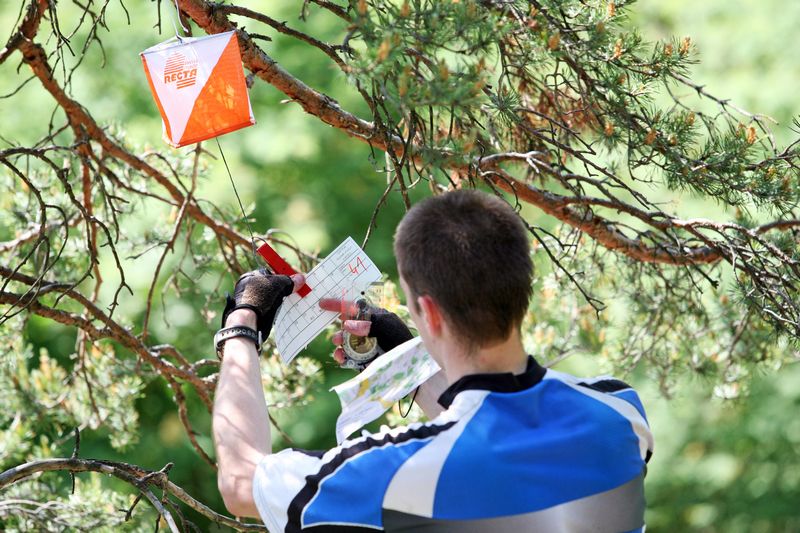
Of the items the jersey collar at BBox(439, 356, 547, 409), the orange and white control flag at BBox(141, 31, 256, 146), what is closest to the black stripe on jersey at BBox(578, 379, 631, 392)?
the jersey collar at BBox(439, 356, 547, 409)

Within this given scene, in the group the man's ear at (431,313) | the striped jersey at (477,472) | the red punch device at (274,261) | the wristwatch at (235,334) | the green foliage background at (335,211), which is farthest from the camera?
the green foliage background at (335,211)

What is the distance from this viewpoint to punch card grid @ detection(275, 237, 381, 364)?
181cm

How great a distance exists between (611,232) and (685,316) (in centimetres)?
68

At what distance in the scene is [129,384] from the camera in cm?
321

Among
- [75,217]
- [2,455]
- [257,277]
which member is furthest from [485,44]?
[2,455]

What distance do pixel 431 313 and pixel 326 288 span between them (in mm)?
465

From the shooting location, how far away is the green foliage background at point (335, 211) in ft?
19.8

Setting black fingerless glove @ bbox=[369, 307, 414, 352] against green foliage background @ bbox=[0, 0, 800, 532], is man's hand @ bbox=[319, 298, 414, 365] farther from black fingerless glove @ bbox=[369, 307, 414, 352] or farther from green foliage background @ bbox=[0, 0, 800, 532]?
green foliage background @ bbox=[0, 0, 800, 532]

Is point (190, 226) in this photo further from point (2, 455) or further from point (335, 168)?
point (335, 168)

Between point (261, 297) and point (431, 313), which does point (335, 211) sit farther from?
point (431, 313)

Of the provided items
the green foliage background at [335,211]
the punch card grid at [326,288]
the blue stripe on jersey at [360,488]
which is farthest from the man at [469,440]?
the green foliage background at [335,211]

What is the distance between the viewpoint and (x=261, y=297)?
1675 mm

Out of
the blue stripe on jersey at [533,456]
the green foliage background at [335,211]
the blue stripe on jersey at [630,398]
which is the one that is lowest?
the blue stripe on jersey at [533,456]

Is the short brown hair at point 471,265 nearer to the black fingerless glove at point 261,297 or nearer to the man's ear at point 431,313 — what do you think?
the man's ear at point 431,313
